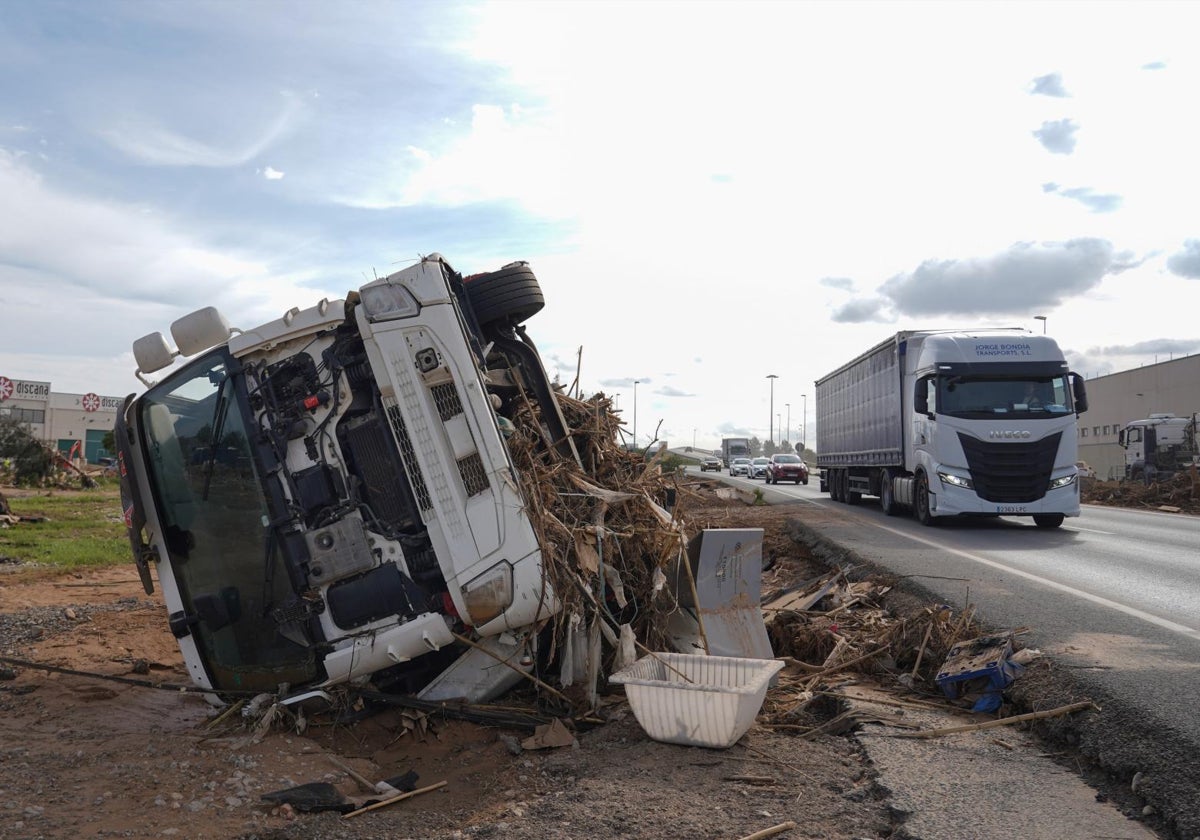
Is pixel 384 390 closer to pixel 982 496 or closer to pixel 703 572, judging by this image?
pixel 703 572

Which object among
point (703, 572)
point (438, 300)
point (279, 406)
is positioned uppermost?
point (438, 300)

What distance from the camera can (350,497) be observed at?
5453mm

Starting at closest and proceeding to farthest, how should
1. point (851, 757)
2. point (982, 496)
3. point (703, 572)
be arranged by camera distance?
point (851, 757), point (703, 572), point (982, 496)

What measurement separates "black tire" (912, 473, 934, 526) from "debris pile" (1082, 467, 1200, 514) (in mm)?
10985

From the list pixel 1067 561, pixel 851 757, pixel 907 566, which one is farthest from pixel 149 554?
pixel 1067 561

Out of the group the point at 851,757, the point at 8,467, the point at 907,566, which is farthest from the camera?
the point at 8,467

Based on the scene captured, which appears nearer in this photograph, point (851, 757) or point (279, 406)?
point (851, 757)

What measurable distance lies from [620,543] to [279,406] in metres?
2.18

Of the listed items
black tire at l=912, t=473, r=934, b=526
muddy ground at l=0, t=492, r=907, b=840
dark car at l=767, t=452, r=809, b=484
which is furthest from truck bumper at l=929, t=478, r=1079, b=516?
dark car at l=767, t=452, r=809, b=484

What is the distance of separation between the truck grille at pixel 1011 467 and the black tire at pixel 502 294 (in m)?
11.6

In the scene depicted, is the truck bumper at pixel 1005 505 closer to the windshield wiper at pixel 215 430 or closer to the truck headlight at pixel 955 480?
the truck headlight at pixel 955 480

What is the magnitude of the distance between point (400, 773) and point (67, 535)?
46.3 ft

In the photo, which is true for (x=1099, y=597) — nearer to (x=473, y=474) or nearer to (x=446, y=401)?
(x=473, y=474)

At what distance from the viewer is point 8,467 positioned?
30.7 metres
